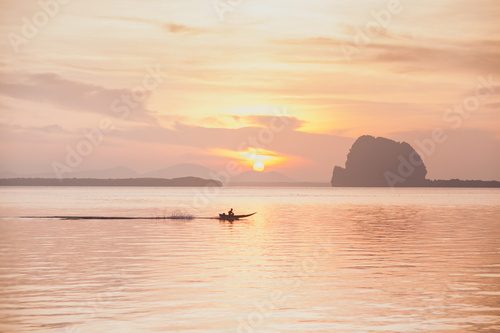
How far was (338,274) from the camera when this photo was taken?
42844mm

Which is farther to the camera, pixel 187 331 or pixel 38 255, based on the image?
pixel 38 255

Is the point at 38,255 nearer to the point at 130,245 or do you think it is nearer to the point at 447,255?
the point at 130,245

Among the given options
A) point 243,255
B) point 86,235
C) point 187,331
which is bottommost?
point 187,331

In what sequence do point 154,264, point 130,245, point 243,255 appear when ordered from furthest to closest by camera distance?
point 130,245
point 243,255
point 154,264

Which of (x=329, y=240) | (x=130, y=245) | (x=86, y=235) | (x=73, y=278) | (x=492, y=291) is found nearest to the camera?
(x=492, y=291)

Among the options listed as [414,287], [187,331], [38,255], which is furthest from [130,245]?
[187,331]

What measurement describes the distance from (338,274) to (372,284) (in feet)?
14.3

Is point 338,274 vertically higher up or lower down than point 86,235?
lower down

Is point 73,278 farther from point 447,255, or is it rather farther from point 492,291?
point 447,255

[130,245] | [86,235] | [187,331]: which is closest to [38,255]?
[130,245]

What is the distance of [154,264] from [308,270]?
1015 centimetres

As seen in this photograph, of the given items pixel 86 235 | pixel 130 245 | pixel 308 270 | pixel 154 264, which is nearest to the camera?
pixel 308 270

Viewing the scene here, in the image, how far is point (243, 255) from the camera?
2131 inches

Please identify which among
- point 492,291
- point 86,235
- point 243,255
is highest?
point 86,235
